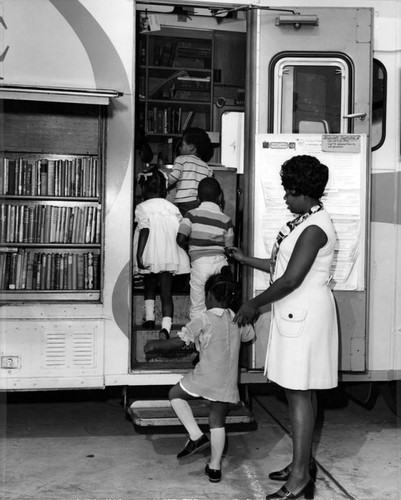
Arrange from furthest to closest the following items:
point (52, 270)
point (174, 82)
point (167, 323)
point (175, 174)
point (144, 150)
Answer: point (174, 82), point (144, 150), point (175, 174), point (52, 270), point (167, 323)

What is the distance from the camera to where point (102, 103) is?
4.66 m

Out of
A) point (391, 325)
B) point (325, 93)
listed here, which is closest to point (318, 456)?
point (391, 325)

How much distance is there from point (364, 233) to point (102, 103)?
2.04 metres

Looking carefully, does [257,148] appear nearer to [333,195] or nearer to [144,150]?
[333,195]

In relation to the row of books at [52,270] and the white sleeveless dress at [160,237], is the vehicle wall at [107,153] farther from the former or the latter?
the row of books at [52,270]

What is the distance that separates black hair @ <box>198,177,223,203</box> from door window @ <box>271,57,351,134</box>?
0.83 metres

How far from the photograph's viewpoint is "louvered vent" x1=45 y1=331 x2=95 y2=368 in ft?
15.4

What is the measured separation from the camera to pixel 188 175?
6.08m

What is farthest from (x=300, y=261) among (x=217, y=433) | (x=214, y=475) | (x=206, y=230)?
(x=206, y=230)

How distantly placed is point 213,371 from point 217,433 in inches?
14.8

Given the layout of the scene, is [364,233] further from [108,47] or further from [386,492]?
[108,47]

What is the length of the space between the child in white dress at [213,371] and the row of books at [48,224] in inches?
66.9

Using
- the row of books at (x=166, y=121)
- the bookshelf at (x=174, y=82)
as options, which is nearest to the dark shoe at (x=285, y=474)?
the bookshelf at (x=174, y=82)

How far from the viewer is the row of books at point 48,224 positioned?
223 inches
